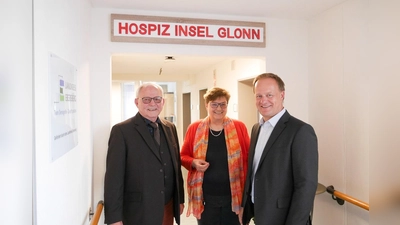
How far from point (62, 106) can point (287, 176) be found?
1.26 m

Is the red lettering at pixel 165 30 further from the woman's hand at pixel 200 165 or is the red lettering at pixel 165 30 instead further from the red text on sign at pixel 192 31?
the woman's hand at pixel 200 165

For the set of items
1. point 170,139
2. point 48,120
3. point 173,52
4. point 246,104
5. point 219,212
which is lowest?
point 219,212

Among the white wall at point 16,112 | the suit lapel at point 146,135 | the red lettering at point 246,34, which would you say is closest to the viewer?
the white wall at point 16,112

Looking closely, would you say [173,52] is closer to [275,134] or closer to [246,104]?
[275,134]

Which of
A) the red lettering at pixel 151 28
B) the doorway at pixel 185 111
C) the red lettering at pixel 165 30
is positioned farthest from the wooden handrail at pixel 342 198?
the doorway at pixel 185 111

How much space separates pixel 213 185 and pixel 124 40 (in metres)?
1.46

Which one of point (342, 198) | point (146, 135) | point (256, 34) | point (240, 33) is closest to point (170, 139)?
point (146, 135)

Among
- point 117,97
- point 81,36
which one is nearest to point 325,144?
point 81,36

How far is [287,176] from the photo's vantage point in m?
1.49

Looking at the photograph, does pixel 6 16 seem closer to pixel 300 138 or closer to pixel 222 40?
pixel 300 138

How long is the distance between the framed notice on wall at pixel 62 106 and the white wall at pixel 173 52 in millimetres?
725

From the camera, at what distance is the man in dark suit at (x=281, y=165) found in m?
1.42

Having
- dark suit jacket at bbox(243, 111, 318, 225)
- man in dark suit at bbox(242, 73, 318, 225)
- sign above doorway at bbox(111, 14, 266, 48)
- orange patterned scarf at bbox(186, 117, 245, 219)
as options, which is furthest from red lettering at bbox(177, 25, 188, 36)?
dark suit jacket at bbox(243, 111, 318, 225)

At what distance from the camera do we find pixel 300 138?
4.73 ft
